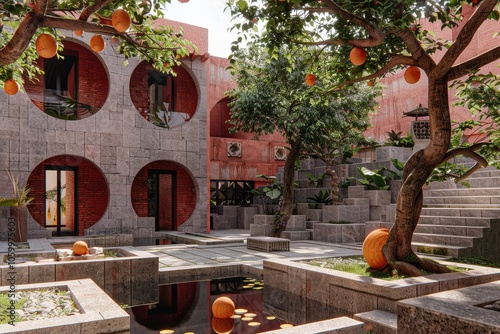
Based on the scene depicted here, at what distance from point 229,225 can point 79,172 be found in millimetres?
7266

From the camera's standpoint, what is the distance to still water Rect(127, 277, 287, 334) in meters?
5.41

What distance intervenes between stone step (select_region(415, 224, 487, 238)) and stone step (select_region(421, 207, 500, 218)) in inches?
29.4

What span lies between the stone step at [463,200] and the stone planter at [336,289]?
22.6ft

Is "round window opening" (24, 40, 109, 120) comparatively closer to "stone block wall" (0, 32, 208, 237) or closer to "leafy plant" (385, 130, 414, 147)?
"stone block wall" (0, 32, 208, 237)

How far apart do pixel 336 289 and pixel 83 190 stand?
566 inches

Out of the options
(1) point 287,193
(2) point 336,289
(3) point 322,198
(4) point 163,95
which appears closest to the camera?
(2) point 336,289

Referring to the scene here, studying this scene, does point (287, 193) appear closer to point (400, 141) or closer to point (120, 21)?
point (400, 141)

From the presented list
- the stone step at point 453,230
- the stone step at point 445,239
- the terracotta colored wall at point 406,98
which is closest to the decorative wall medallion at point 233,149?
the terracotta colored wall at point 406,98

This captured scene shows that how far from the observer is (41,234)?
15.0 meters

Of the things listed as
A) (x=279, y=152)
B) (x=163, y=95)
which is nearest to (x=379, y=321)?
(x=163, y=95)

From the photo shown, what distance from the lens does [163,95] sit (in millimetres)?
19859

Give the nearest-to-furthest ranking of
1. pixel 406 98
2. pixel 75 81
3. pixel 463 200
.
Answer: pixel 463 200, pixel 75 81, pixel 406 98

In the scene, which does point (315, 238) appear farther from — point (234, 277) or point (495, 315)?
point (495, 315)

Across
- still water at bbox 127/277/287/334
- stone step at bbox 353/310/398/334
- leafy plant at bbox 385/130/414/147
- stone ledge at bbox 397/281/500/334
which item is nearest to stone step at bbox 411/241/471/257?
still water at bbox 127/277/287/334
